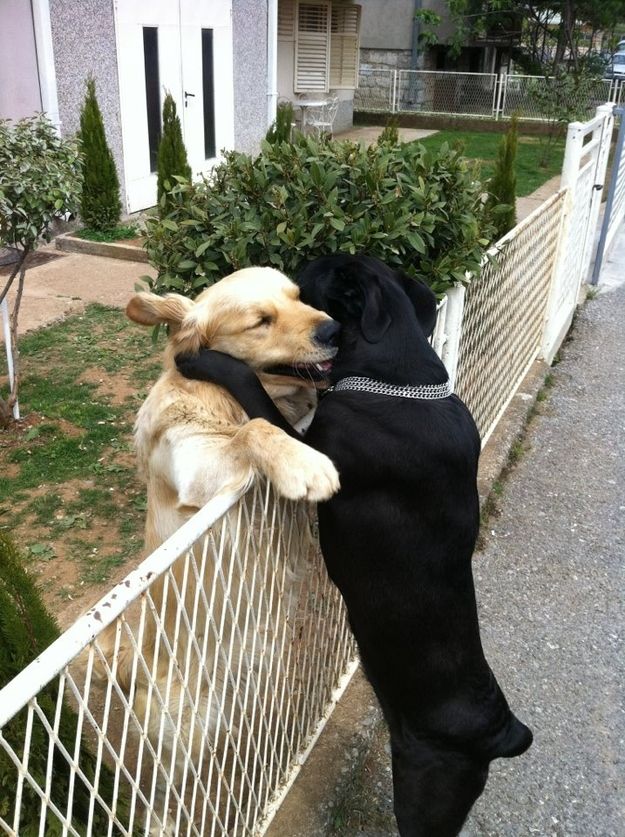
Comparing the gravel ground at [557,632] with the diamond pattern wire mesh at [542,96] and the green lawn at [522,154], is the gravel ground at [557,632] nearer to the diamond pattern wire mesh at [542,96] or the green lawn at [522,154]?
the green lawn at [522,154]

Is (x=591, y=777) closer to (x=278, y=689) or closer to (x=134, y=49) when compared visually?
(x=278, y=689)

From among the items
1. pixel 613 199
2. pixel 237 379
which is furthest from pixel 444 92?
pixel 237 379

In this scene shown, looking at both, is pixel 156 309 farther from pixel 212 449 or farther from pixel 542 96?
pixel 542 96

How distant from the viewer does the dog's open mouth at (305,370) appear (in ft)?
7.91

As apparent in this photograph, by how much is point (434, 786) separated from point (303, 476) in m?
1.06

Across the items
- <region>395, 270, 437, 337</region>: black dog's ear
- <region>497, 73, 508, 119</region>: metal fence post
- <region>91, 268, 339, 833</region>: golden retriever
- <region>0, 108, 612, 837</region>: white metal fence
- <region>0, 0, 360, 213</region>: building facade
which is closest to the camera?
<region>0, 108, 612, 837</region>: white metal fence

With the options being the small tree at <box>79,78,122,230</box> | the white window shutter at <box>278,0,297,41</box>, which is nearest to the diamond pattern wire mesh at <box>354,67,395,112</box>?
the white window shutter at <box>278,0,297,41</box>

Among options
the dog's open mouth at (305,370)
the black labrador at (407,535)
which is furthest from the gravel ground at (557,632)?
the dog's open mouth at (305,370)

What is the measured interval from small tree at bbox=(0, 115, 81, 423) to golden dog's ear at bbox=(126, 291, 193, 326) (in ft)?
9.07

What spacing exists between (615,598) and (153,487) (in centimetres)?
273

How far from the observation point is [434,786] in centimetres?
229

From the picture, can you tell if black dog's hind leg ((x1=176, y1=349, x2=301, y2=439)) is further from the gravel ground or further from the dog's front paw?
the gravel ground

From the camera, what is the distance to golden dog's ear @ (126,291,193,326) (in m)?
2.39

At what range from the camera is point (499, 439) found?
5.45 metres
